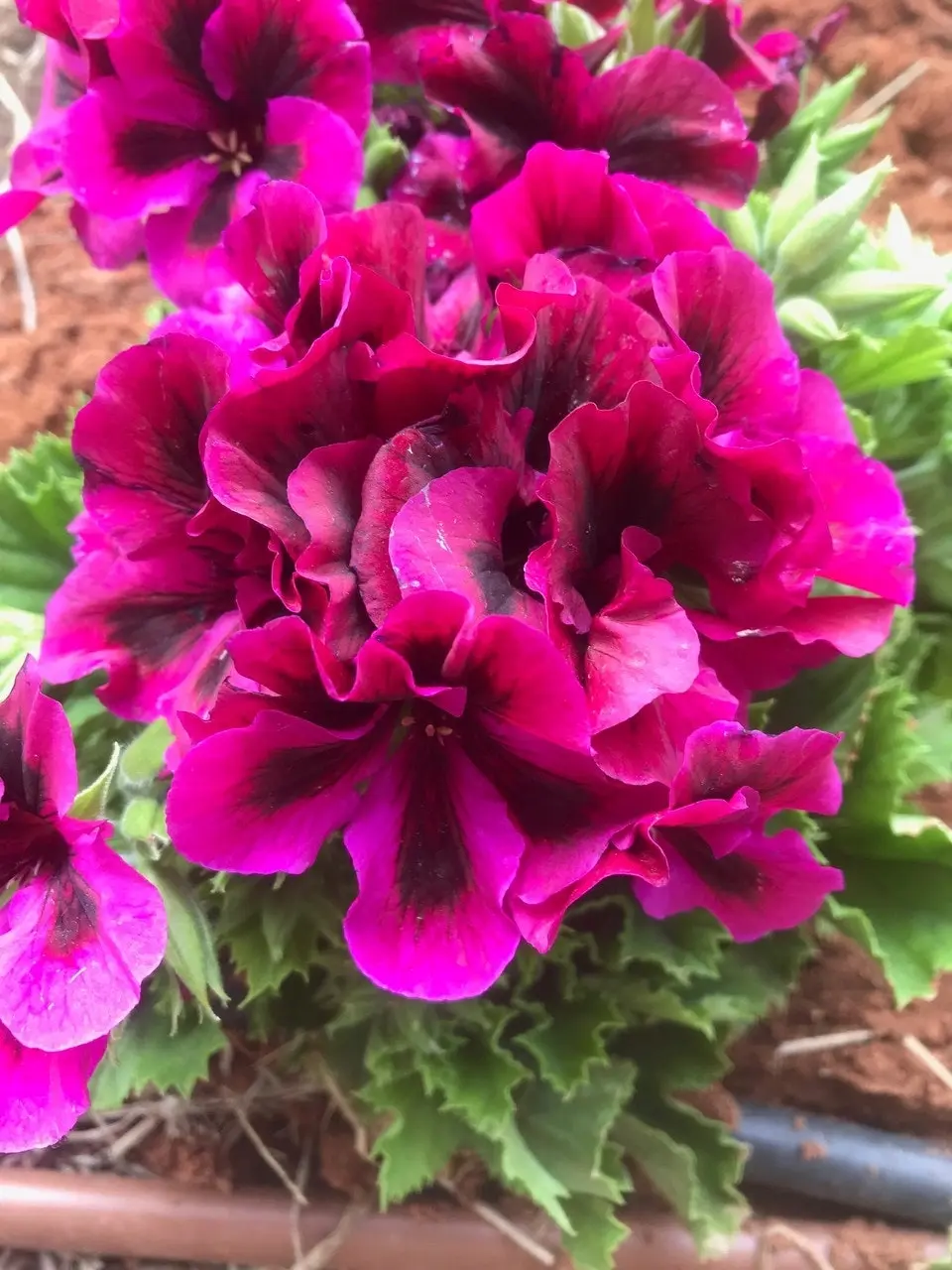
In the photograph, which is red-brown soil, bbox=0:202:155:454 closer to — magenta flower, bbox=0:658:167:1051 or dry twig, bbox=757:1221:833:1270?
magenta flower, bbox=0:658:167:1051

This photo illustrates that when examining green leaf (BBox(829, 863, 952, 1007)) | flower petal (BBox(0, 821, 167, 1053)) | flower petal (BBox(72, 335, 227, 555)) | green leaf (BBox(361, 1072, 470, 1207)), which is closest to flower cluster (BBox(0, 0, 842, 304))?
flower petal (BBox(72, 335, 227, 555))

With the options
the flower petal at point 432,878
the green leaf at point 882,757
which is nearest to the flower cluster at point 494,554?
the flower petal at point 432,878

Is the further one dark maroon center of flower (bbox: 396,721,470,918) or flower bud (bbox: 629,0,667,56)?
flower bud (bbox: 629,0,667,56)

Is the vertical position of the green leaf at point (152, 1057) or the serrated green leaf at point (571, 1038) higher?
the serrated green leaf at point (571, 1038)

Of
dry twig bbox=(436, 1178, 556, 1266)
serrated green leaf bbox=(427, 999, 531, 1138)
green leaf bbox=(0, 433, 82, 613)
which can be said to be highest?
green leaf bbox=(0, 433, 82, 613)

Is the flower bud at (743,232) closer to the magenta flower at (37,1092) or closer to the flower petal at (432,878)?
the flower petal at (432,878)

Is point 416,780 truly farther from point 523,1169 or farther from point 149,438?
point 523,1169

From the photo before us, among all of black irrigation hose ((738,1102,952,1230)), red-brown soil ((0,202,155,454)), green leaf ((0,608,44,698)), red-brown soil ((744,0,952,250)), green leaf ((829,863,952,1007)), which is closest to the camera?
green leaf ((0,608,44,698))

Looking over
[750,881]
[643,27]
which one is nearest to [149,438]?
[750,881]
